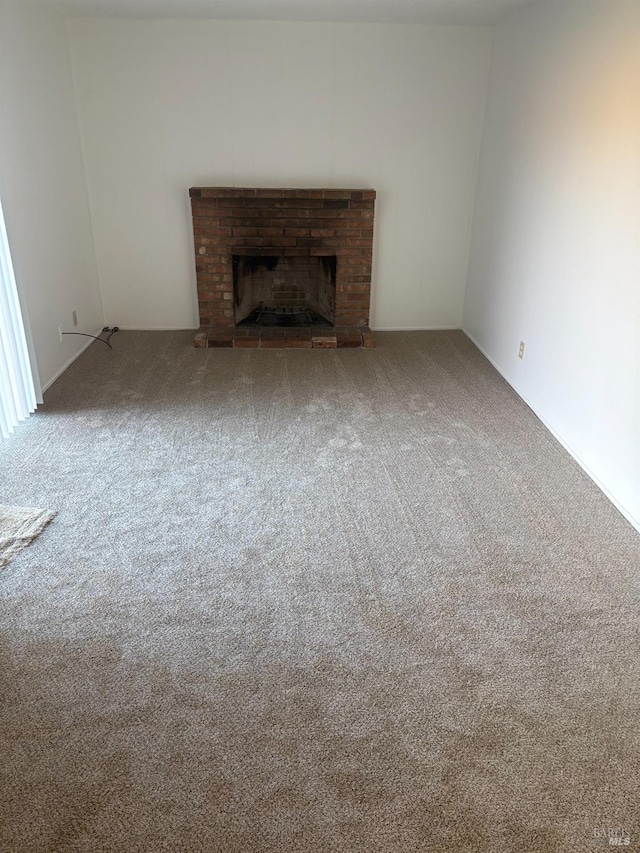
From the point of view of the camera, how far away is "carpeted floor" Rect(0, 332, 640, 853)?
5.10ft

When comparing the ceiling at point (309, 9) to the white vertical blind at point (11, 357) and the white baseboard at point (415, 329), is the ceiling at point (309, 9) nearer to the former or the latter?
the white vertical blind at point (11, 357)

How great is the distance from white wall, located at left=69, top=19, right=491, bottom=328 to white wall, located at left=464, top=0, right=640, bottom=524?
15.1 inches

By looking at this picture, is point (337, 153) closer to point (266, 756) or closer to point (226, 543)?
point (226, 543)

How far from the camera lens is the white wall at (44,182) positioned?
3.49 metres

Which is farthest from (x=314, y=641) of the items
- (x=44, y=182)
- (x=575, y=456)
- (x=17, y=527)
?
(x=44, y=182)

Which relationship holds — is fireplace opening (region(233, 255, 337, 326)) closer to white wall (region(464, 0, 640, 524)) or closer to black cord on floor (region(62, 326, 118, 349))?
black cord on floor (region(62, 326, 118, 349))

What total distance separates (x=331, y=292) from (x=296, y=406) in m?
1.62

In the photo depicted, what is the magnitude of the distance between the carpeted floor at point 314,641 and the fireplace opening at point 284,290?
1.83m

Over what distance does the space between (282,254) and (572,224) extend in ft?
7.47

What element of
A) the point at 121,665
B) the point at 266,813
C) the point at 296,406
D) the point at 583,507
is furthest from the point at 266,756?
the point at 296,406

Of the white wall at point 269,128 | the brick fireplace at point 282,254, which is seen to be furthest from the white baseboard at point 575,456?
the white wall at point 269,128

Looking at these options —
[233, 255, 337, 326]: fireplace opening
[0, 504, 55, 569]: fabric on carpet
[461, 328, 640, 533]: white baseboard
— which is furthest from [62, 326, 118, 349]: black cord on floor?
[461, 328, 640, 533]: white baseboard

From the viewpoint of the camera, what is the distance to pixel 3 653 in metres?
2.00

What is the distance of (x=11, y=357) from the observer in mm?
3445
